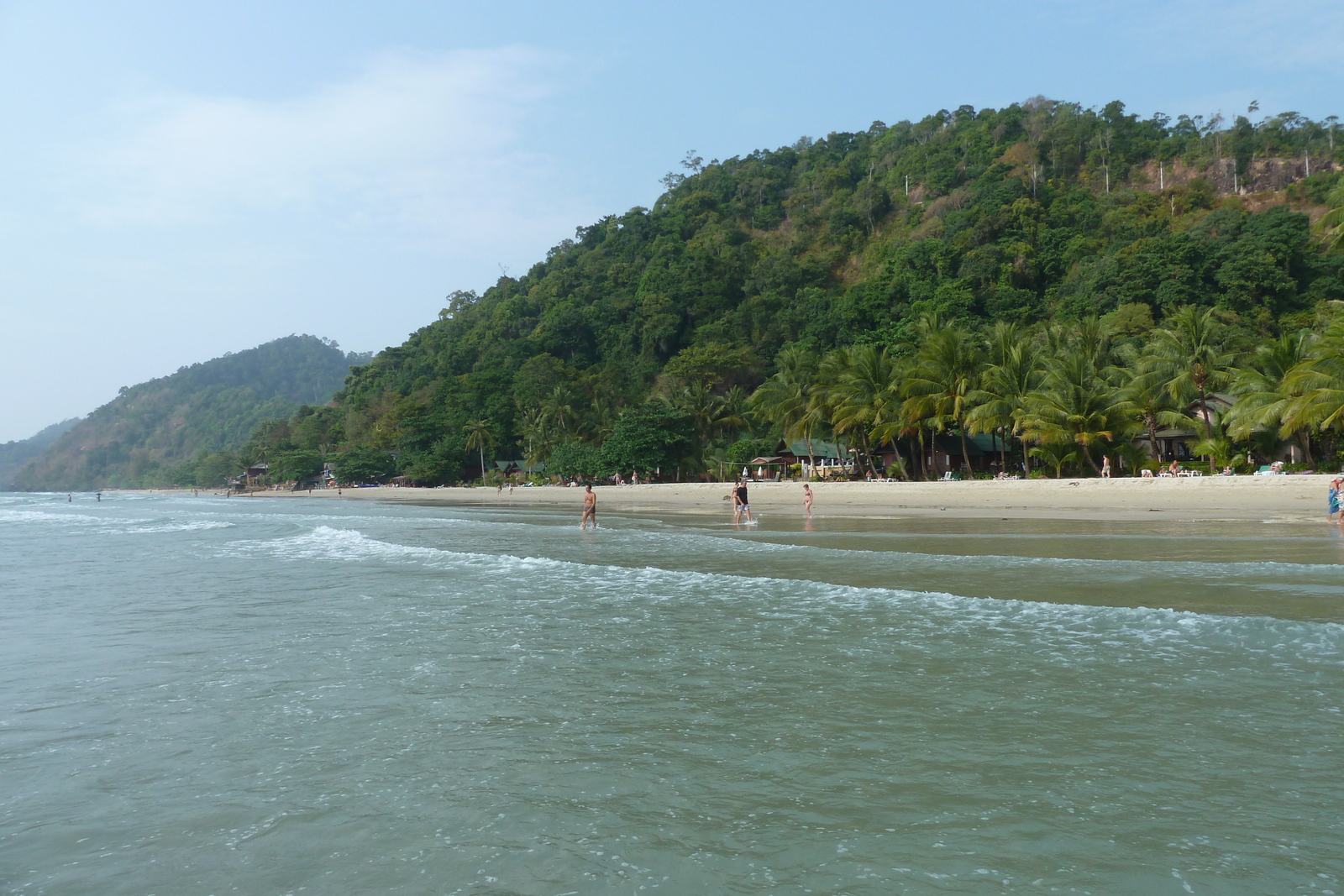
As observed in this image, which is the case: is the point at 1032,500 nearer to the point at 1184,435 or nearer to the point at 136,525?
the point at 1184,435

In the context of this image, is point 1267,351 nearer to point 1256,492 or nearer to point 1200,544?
point 1256,492

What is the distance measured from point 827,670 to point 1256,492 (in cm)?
2072

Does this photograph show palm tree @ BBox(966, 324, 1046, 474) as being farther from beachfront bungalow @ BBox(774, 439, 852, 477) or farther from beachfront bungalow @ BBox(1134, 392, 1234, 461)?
beachfront bungalow @ BBox(774, 439, 852, 477)

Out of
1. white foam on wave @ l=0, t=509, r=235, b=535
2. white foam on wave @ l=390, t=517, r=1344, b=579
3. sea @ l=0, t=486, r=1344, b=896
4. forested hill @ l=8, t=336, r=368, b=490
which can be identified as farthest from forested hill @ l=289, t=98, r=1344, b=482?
forested hill @ l=8, t=336, r=368, b=490

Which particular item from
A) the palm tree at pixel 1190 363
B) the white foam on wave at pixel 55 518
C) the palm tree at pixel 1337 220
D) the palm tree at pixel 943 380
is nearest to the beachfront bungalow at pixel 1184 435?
the palm tree at pixel 1190 363

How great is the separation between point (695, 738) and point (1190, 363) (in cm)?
3001

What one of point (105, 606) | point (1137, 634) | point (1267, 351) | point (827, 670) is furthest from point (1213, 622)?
point (1267, 351)

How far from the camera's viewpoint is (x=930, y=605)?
9.05 metres

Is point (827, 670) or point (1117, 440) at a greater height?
point (1117, 440)

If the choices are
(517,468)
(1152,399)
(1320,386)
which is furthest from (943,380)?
(517,468)

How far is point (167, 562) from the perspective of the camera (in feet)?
53.5

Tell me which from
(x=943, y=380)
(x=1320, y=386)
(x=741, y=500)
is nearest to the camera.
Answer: (x=1320, y=386)

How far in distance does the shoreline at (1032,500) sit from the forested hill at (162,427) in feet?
395

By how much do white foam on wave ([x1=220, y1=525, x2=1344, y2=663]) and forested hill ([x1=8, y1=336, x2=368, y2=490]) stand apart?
139 m
